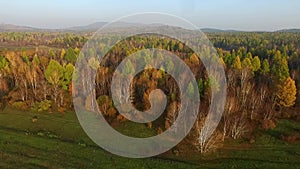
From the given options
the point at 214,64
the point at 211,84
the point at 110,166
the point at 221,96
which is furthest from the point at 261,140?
the point at 214,64

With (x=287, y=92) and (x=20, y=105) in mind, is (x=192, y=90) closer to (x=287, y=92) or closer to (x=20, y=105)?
(x=287, y=92)

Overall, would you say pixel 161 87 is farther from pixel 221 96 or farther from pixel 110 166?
Answer: pixel 110 166

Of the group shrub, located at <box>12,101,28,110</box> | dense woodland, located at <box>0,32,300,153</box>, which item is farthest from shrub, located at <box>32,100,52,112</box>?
shrub, located at <box>12,101,28,110</box>

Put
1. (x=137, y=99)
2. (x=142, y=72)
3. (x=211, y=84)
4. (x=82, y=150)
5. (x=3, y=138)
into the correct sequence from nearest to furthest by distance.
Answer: (x=82, y=150), (x=3, y=138), (x=211, y=84), (x=137, y=99), (x=142, y=72)

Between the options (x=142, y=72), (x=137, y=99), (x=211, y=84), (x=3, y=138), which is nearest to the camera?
(x=3, y=138)

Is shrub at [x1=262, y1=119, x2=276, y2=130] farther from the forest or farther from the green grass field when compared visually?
the green grass field

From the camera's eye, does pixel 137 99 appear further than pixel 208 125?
Yes

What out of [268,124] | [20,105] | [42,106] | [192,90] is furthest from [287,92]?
[20,105]

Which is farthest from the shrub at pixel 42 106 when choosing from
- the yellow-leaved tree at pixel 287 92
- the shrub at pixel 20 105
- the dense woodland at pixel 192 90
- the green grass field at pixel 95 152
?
the yellow-leaved tree at pixel 287 92
